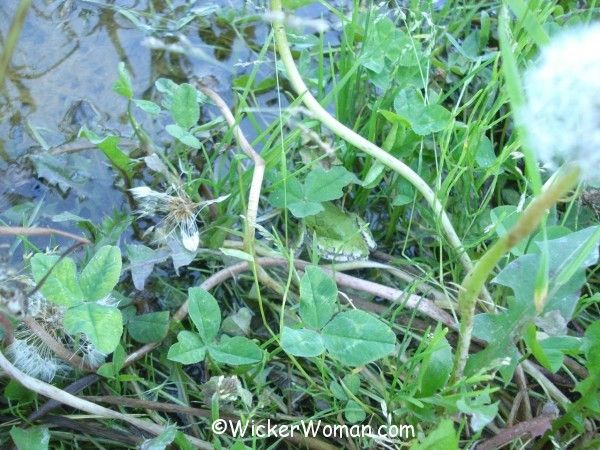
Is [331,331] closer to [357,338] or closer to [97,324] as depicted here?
[357,338]

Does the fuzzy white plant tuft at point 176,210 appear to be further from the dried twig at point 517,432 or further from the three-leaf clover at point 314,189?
the dried twig at point 517,432

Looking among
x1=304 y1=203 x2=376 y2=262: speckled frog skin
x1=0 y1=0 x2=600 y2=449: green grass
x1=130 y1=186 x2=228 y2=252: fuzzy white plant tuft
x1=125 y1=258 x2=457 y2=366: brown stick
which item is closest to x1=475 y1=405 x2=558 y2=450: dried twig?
x1=0 y1=0 x2=600 y2=449: green grass

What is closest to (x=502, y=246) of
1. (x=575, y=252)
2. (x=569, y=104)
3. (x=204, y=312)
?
(x=569, y=104)

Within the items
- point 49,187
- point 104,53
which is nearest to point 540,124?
point 49,187

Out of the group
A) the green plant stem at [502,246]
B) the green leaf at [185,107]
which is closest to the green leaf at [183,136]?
the green leaf at [185,107]

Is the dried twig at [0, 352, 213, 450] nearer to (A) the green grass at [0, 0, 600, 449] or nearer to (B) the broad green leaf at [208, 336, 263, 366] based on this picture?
(A) the green grass at [0, 0, 600, 449]

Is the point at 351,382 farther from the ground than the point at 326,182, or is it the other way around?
the point at 326,182

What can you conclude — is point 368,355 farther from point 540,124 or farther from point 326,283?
point 540,124

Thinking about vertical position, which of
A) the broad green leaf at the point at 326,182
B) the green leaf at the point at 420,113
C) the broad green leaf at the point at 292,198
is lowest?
the broad green leaf at the point at 292,198
